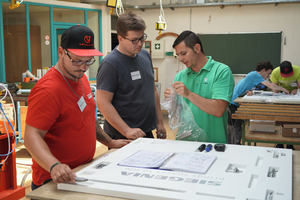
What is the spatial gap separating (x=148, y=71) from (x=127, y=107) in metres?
0.33

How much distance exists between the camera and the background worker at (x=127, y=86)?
1962 mm

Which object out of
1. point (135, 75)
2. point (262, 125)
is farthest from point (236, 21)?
point (135, 75)

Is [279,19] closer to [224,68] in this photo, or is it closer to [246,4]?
[246,4]

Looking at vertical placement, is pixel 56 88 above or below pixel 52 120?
above

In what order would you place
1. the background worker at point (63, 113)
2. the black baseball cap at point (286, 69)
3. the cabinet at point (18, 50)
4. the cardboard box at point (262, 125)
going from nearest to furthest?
the background worker at point (63, 113)
the cardboard box at point (262, 125)
the black baseball cap at point (286, 69)
the cabinet at point (18, 50)

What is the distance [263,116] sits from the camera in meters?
3.08

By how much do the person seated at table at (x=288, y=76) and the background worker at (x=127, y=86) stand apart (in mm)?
3542

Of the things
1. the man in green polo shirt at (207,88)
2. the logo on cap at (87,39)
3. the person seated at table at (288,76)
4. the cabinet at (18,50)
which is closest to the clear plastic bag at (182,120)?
the man in green polo shirt at (207,88)

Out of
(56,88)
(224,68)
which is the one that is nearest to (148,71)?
(224,68)

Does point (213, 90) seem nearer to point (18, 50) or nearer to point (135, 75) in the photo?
point (135, 75)

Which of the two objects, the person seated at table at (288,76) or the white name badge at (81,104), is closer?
the white name badge at (81,104)

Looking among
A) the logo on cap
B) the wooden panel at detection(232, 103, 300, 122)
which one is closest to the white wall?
the wooden panel at detection(232, 103, 300, 122)

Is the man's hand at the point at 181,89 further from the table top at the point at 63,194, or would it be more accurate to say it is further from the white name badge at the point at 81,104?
the table top at the point at 63,194

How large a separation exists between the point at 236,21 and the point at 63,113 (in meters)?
6.69
